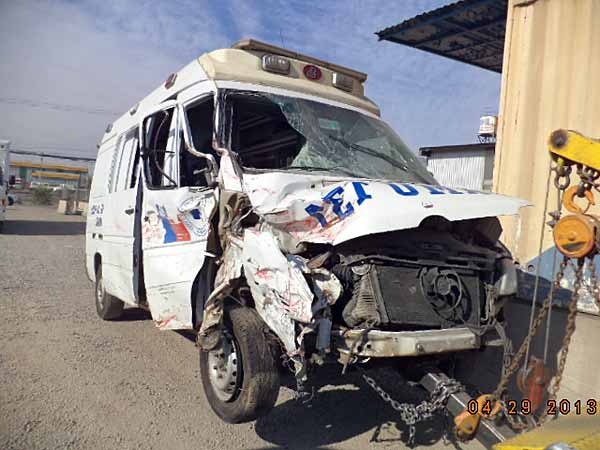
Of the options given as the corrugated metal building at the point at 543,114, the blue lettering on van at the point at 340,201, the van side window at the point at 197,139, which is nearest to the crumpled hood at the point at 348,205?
the blue lettering on van at the point at 340,201

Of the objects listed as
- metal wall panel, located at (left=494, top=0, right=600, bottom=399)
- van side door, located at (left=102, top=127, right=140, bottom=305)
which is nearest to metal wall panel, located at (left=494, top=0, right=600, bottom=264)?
metal wall panel, located at (left=494, top=0, right=600, bottom=399)

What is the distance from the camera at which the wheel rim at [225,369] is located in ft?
11.7

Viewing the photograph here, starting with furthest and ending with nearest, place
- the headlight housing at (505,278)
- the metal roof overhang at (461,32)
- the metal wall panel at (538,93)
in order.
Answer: the metal roof overhang at (461,32) < the metal wall panel at (538,93) < the headlight housing at (505,278)

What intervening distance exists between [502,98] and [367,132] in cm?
185

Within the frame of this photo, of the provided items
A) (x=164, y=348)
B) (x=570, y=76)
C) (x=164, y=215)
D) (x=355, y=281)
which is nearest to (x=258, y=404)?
(x=355, y=281)

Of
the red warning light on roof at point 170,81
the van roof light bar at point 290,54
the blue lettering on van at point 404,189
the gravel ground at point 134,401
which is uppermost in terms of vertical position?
the van roof light bar at point 290,54

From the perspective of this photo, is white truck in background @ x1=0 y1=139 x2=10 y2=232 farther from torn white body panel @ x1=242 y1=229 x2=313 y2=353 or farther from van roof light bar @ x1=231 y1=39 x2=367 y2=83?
torn white body panel @ x1=242 y1=229 x2=313 y2=353

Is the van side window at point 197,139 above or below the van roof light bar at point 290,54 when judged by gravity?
below

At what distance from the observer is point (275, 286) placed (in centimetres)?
311

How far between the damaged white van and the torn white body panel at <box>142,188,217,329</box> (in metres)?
0.02

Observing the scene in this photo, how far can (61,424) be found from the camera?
12.1 ft

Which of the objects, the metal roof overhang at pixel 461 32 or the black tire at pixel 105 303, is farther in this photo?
the metal roof overhang at pixel 461 32

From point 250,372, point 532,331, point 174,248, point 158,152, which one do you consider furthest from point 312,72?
point 532,331

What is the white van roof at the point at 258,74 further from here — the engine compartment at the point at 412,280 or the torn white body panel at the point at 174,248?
the engine compartment at the point at 412,280
